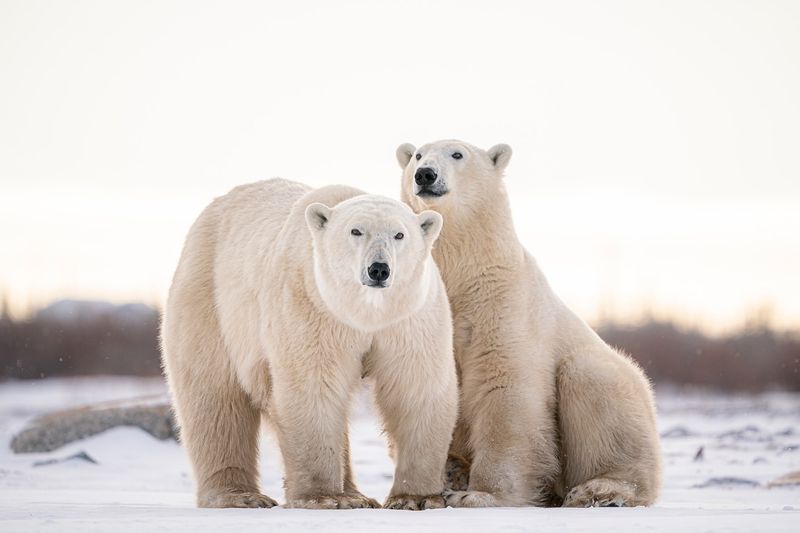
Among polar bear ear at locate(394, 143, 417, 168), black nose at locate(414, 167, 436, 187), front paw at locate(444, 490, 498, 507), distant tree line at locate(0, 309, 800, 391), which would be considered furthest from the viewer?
distant tree line at locate(0, 309, 800, 391)

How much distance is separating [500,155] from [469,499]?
205cm

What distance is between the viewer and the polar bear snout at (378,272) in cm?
476

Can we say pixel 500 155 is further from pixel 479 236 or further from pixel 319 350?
pixel 319 350

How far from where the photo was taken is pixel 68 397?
54.7ft

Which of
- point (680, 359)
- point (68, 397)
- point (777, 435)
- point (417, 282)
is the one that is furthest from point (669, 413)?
point (417, 282)

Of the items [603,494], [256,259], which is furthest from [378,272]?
[603,494]

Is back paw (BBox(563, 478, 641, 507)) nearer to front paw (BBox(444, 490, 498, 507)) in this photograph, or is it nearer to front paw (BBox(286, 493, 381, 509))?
front paw (BBox(444, 490, 498, 507))

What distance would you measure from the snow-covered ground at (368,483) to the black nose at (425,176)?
1262 millimetres

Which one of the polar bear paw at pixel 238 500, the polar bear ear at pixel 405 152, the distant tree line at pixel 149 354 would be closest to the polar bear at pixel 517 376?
the polar bear ear at pixel 405 152

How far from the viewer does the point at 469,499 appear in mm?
5516

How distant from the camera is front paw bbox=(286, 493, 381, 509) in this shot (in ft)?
16.5

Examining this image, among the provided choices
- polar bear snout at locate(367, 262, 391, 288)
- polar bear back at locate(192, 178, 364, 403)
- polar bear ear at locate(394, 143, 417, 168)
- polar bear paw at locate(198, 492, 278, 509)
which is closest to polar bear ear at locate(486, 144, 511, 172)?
polar bear ear at locate(394, 143, 417, 168)

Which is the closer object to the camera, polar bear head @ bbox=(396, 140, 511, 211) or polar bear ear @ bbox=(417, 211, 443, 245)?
polar bear ear @ bbox=(417, 211, 443, 245)

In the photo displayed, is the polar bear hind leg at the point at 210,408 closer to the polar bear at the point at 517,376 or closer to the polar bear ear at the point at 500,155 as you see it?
the polar bear at the point at 517,376
